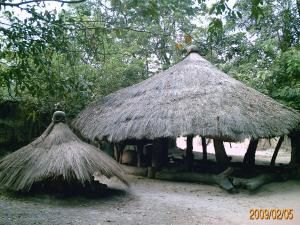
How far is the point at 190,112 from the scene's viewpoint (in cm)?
889

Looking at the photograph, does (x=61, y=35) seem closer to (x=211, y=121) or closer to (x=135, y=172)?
(x=211, y=121)

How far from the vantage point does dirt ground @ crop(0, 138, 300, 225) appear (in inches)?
216

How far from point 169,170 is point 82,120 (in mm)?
3249

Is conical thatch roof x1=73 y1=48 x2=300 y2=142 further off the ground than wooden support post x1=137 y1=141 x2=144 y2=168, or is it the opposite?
conical thatch roof x1=73 y1=48 x2=300 y2=142

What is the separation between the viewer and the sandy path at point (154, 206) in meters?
5.48

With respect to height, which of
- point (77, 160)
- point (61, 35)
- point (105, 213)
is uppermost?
point (61, 35)

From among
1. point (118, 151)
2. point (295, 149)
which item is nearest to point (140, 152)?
point (118, 151)

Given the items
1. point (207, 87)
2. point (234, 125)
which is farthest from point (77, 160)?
point (207, 87)

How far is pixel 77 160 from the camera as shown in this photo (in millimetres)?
6609
